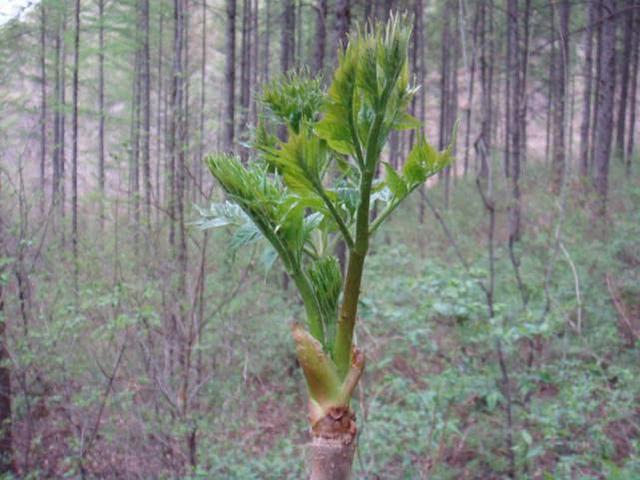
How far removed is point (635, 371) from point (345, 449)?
249 inches

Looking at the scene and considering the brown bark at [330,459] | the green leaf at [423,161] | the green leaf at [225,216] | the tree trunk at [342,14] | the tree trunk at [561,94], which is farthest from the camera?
the tree trunk at [342,14]

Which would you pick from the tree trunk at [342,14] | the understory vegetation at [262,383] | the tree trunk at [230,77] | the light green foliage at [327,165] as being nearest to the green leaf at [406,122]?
the light green foliage at [327,165]

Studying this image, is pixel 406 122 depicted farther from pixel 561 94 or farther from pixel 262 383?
pixel 561 94

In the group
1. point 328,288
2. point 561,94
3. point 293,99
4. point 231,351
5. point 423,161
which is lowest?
point 231,351

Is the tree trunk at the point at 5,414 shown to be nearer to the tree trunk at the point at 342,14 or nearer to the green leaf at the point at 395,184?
the tree trunk at the point at 342,14

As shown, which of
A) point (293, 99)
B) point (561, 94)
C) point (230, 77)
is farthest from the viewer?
point (230, 77)

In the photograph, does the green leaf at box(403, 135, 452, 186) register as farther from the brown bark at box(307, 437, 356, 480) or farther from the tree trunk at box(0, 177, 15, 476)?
the tree trunk at box(0, 177, 15, 476)

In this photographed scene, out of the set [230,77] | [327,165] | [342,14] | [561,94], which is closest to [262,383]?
[342,14]

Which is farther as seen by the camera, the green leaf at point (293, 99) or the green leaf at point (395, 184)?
the green leaf at point (293, 99)

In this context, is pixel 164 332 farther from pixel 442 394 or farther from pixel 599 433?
pixel 599 433

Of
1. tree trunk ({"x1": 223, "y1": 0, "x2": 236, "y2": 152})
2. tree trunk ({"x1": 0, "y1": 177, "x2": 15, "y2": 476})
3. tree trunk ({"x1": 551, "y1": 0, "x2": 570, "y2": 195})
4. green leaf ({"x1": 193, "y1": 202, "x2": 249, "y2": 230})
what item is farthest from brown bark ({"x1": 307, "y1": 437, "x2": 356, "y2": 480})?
tree trunk ({"x1": 223, "y1": 0, "x2": 236, "y2": 152})

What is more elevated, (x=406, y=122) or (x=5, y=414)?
(x=406, y=122)

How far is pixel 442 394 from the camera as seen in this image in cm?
482

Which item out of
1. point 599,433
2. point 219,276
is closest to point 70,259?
point 219,276
